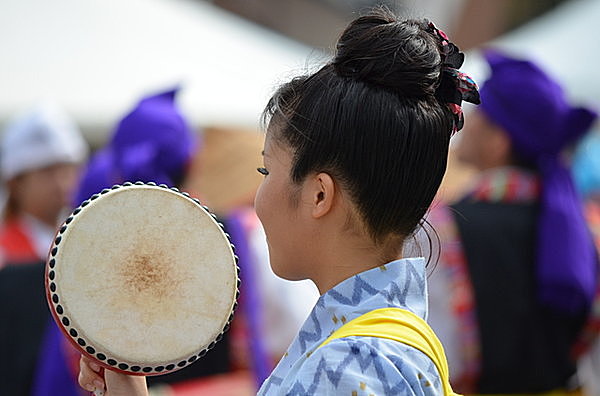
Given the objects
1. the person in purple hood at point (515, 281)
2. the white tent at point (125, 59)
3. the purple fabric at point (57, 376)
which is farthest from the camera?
the white tent at point (125, 59)

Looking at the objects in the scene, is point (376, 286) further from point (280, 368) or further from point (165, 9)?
point (165, 9)

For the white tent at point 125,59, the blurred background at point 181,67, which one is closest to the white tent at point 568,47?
the blurred background at point 181,67

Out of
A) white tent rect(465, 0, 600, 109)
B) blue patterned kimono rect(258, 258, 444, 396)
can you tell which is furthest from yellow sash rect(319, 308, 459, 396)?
white tent rect(465, 0, 600, 109)

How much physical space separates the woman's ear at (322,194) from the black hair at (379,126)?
0.01 meters

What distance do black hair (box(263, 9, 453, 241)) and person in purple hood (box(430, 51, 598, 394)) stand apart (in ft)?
5.11

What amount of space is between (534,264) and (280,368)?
1.78 metres

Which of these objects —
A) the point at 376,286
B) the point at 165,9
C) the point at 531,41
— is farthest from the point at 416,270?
the point at 531,41

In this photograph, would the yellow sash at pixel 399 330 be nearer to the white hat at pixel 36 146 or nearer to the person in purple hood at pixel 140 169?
the person in purple hood at pixel 140 169

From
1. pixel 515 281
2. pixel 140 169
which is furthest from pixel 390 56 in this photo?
pixel 515 281

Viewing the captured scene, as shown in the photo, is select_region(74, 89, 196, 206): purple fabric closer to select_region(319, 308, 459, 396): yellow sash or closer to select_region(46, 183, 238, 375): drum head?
select_region(46, 183, 238, 375): drum head

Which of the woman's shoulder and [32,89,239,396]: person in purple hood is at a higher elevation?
the woman's shoulder

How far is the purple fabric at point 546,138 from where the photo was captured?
9.34 feet

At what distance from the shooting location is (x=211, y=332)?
127 cm

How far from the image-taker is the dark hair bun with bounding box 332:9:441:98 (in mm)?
1245
